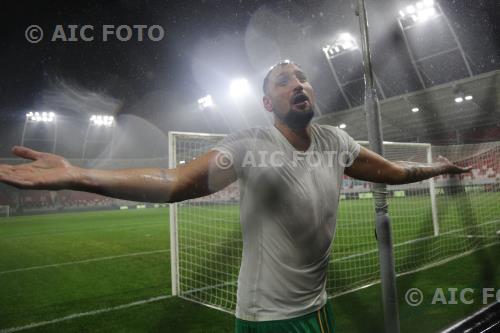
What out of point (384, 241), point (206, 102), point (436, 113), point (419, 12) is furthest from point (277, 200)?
point (206, 102)

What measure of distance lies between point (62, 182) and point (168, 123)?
40346 mm

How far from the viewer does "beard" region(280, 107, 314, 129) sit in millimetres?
1723

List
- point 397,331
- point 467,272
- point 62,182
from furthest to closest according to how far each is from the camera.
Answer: point 467,272 < point 397,331 < point 62,182

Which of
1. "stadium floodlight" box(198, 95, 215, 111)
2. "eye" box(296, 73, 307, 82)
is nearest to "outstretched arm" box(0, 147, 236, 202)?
"eye" box(296, 73, 307, 82)

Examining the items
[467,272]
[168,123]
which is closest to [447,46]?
[467,272]

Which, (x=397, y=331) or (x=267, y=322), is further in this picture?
(x=397, y=331)

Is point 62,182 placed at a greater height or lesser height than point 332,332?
greater

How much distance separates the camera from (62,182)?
3.93 ft

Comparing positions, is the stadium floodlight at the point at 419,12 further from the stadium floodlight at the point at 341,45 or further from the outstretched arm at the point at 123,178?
the outstretched arm at the point at 123,178

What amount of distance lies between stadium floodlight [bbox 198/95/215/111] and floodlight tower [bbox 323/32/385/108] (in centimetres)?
1195

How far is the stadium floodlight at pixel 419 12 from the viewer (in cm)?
1949

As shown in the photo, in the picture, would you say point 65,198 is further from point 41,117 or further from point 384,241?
point 384,241

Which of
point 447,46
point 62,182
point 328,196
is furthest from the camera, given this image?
point 447,46

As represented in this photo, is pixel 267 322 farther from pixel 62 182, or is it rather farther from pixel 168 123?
pixel 168 123
